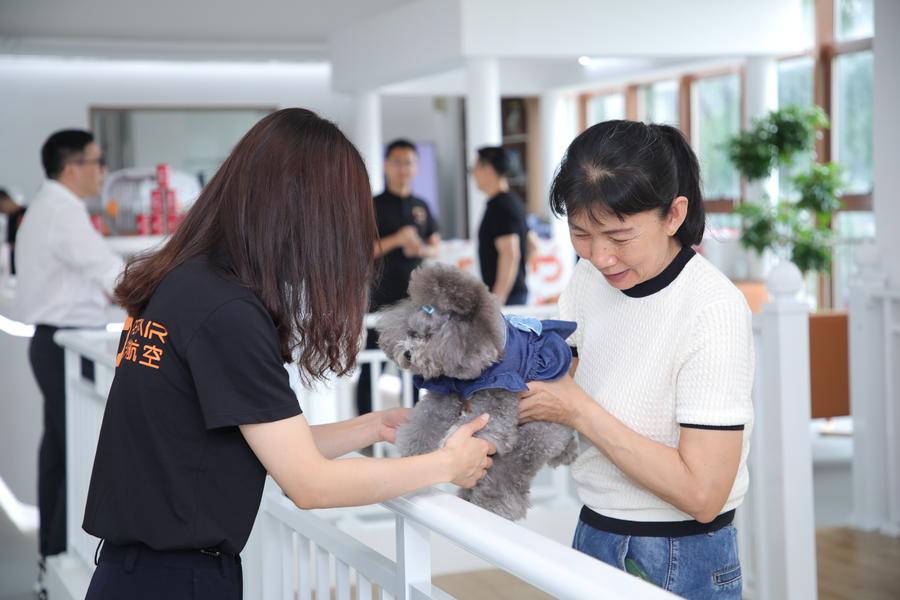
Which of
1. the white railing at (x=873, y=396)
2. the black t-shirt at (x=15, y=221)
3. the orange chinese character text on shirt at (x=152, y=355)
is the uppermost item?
the black t-shirt at (x=15, y=221)

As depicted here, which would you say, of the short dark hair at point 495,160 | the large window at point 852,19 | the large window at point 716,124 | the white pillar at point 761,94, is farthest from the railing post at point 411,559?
the large window at point 716,124

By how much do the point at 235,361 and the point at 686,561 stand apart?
28.7 inches

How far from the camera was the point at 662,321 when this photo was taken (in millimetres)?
1498

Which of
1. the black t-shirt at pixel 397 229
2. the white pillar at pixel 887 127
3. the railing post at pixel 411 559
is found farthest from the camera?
the black t-shirt at pixel 397 229

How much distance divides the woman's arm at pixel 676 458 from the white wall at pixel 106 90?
40.0 ft

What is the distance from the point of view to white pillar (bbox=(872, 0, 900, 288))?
439cm

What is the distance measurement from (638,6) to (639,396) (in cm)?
658

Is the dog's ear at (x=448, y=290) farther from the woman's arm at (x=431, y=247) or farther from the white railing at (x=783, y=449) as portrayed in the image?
the woman's arm at (x=431, y=247)

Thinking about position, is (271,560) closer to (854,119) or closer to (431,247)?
(431,247)

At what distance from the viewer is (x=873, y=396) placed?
4.29 m

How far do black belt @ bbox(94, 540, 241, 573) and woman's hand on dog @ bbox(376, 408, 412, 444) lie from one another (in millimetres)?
362

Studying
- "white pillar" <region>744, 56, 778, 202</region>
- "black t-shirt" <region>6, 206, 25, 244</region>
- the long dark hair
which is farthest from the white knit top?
"white pillar" <region>744, 56, 778, 202</region>

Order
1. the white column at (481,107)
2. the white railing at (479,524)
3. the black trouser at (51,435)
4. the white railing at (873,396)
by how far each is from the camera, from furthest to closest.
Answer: the white column at (481,107) → the white railing at (873,396) → the black trouser at (51,435) → the white railing at (479,524)

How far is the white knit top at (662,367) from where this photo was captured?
4.67 ft
